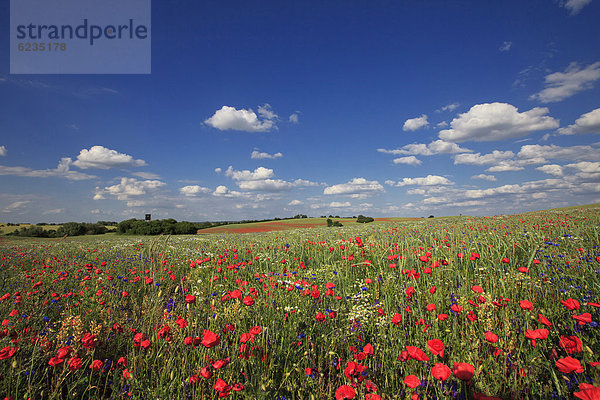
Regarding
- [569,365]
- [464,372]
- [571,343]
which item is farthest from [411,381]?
[571,343]

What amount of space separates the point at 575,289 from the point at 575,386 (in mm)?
2232

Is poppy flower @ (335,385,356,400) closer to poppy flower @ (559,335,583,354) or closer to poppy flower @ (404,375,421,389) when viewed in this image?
poppy flower @ (404,375,421,389)

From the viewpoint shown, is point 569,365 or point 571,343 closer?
point 569,365

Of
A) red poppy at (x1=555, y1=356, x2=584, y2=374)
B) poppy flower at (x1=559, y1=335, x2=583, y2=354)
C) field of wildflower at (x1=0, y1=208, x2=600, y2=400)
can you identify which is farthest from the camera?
field of wildflower at (x1=0, y1=208, x2=600, y2=400)

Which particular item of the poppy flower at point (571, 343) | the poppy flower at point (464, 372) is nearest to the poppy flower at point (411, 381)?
the poppy flower at point (464, 372)

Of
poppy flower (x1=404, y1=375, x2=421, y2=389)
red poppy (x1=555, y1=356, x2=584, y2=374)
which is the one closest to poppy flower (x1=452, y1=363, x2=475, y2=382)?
poppy flower (x1=404, y1=375, x2=421, y2=389)

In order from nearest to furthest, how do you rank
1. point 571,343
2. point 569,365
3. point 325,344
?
point 569,365, point 571,343, point 325,344

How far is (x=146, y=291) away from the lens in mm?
5270

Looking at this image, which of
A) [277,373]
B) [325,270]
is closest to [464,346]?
[277,373]

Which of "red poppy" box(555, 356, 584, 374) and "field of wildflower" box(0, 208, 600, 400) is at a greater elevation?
"red poppy" box(555, 356, 584, 374)

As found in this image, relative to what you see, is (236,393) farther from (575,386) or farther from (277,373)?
(575,386)

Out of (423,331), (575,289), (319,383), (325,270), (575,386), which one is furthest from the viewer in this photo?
(325,270)

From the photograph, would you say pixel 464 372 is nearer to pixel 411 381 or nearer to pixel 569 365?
pixel 411 381

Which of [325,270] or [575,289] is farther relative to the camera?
[325,270]
